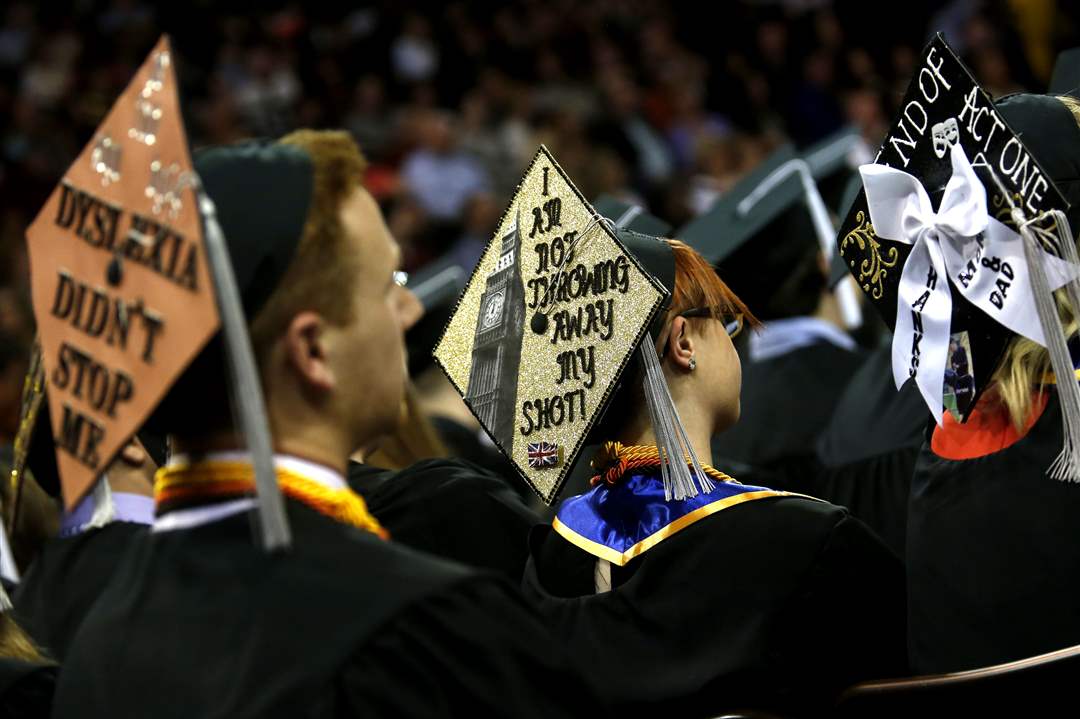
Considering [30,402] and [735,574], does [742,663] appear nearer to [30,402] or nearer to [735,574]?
[735,574]

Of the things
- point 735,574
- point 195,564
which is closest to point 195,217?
point 195,564

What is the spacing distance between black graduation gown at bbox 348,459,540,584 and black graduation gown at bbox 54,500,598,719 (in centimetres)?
109

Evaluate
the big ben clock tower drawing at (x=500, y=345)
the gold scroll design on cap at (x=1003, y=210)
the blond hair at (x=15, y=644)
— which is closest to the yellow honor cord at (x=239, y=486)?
the blond hair at (x=15, y=644)

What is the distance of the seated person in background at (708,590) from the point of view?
224cm

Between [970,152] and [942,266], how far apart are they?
0.19 meters

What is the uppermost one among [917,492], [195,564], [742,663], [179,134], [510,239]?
[179,134]

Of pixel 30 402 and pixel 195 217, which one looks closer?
pixel 195 217

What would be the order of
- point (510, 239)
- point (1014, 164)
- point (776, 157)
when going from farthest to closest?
1. point (776, 157)
2. point (510, 239)
3. point (1014, 164)

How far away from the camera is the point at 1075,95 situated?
293 cm

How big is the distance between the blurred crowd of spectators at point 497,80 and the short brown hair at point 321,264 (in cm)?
744

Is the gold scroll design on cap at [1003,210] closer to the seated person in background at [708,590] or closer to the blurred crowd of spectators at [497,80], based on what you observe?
the seated person in background at [708,590]

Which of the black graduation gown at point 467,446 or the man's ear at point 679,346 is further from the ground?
the man's ear at point 679,346

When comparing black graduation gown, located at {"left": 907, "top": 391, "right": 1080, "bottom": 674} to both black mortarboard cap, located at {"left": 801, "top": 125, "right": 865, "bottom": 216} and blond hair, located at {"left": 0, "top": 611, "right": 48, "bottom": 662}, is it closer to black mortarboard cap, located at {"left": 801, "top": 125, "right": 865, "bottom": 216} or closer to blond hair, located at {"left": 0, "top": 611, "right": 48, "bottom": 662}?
blond hair, located at {"left": 0, "top": 611, "right": 48, "bottom": 662}

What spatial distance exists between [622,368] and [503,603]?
2.67 feet
